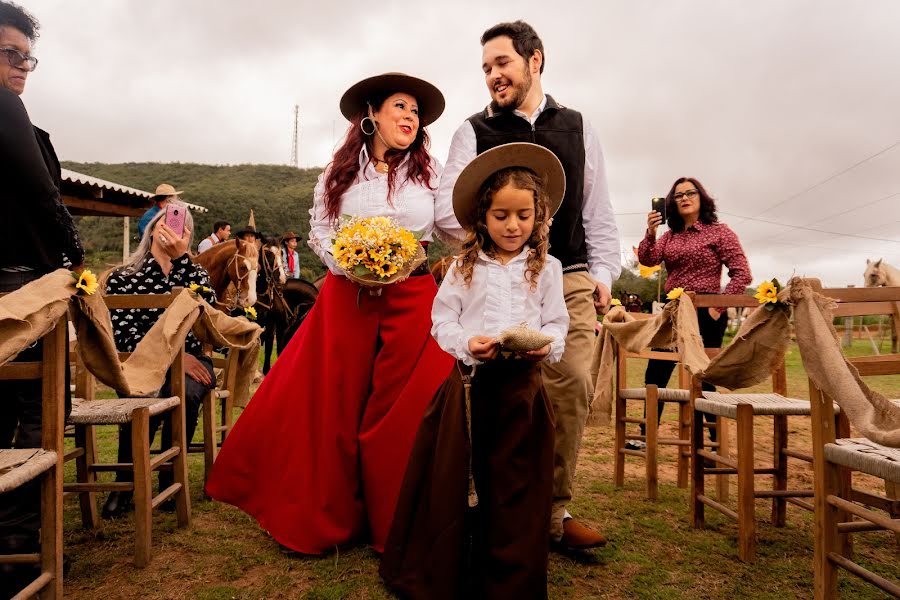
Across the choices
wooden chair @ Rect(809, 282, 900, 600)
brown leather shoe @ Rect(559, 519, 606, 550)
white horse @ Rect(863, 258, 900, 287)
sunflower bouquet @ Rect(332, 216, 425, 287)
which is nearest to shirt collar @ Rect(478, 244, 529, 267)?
sunflower bouquet @ Rect(332, 216, 425, 287)

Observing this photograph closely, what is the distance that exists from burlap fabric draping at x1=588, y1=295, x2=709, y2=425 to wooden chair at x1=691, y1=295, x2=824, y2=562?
0.46ft

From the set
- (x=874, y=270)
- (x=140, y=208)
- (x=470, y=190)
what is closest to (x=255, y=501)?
(x=470, y=190)

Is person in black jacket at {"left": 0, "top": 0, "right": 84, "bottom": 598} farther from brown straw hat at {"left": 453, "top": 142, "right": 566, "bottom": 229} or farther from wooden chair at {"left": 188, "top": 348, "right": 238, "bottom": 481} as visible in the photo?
brown straw hat at {"left": 453, "top": 142, "right": 566, "bottom": 229}

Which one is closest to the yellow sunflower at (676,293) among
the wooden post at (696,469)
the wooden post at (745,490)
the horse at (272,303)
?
the wooden post at (696,469)

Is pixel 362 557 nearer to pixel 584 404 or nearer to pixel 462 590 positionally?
pixel 462 590

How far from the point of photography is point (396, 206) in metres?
3.12

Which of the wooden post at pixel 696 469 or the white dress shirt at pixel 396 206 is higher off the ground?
the white dress shirt at pixel 396 206

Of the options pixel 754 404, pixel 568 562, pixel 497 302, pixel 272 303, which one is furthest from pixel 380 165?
pixel 272 303

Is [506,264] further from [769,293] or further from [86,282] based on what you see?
[86,282]

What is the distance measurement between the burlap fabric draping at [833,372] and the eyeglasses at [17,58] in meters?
3.26

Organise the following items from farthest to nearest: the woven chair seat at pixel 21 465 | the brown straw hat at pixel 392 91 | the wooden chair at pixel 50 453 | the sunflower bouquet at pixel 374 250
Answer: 1. the brown straw hat at pixel 392 91
2. the sunflower bouquet at pixel 374 250
3. the wooden chair at pixel 50 453
4. the woven chair seat at pixel 21 465

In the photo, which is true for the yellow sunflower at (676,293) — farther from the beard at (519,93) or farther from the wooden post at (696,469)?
the beard at (519,93)

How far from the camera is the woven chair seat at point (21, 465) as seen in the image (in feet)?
6.01

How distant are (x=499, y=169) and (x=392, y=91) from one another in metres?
0.99
